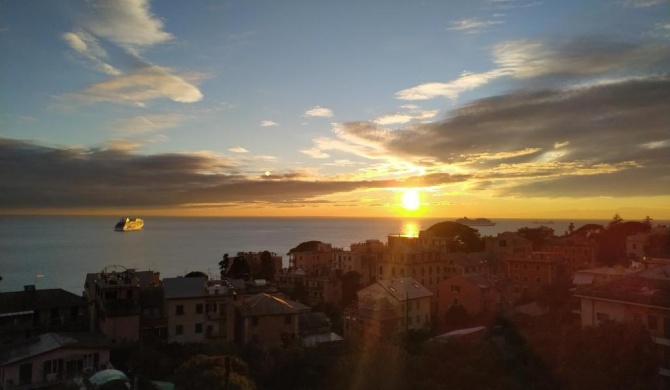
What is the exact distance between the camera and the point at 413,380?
15.9 metres

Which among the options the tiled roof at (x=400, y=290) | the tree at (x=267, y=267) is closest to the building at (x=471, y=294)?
the tiled roof at (x=400, y=290)

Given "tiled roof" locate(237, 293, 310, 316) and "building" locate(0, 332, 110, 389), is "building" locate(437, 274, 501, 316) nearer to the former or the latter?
"tiled roof" locate(237, 293, 310, 316)

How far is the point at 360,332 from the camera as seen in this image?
26953 mm

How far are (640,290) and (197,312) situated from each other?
21836 mm

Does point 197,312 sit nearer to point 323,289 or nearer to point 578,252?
point 323,289

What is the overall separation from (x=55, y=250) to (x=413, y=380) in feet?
363

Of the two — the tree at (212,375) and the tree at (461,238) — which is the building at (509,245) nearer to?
the tree at (461,238)

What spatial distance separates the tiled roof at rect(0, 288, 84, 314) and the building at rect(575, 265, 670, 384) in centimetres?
2685

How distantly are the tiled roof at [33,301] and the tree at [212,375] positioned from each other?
14764 millimetres

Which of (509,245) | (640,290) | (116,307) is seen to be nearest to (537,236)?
(509,245)

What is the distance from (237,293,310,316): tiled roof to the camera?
24.9m

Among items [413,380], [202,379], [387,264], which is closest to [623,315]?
[413,380]

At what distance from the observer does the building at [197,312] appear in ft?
85.3

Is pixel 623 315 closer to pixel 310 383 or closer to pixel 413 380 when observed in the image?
pixel 413 380
